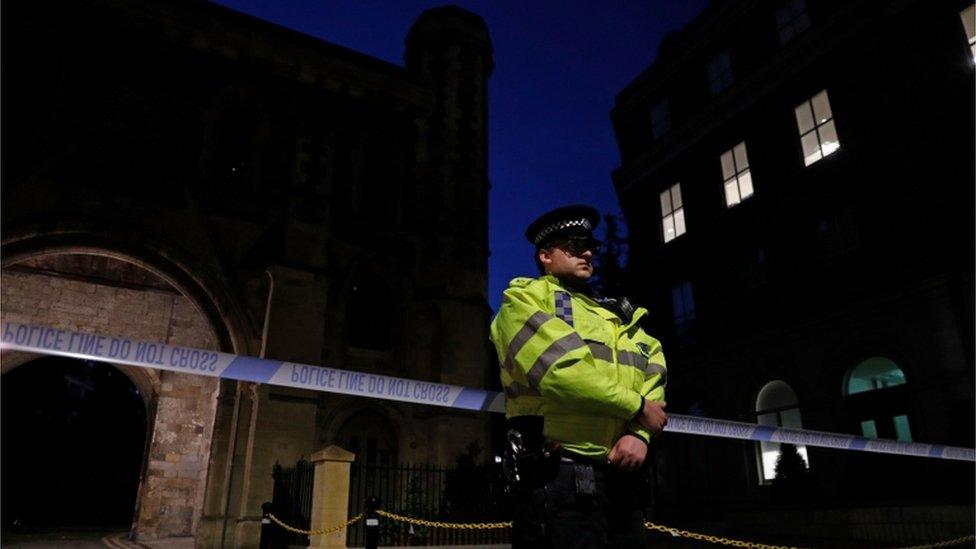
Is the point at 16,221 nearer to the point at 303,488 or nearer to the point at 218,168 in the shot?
the point at 218,168

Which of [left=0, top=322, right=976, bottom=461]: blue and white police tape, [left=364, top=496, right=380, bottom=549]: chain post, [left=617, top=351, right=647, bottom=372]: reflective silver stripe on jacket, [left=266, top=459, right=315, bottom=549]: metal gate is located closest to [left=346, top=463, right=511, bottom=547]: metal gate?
[left=266, top=459, right=315, bottom=549]: metal gate

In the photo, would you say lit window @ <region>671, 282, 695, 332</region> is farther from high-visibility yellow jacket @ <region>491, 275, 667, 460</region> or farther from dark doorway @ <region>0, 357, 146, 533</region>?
dark doorway @ <region>0, 357, 146, 533</region>

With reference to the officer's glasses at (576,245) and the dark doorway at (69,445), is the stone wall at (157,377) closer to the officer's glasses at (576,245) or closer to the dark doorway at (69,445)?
the dark doorway at (69,445)

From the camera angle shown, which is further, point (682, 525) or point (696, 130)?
point (696, 130)

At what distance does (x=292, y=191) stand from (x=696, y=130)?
14.2m

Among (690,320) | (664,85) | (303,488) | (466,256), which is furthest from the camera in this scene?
(664,85)

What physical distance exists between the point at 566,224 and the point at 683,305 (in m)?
19.9

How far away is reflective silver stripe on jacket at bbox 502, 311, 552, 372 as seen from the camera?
2557 millimetres

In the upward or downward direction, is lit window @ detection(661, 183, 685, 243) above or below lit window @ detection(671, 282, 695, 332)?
above

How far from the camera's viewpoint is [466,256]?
18.8 m

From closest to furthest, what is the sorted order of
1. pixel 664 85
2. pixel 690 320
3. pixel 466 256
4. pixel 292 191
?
pixel 292 191 → pixel 466 256 → pixel 690 320 → pixel 664 85

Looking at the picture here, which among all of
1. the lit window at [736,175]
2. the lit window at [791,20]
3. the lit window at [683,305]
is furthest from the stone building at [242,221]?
the lit window at [791,20]

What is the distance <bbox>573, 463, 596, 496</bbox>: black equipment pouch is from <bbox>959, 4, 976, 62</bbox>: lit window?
57.0 feet

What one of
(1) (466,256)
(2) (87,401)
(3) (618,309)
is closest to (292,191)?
(1) (466,256)
